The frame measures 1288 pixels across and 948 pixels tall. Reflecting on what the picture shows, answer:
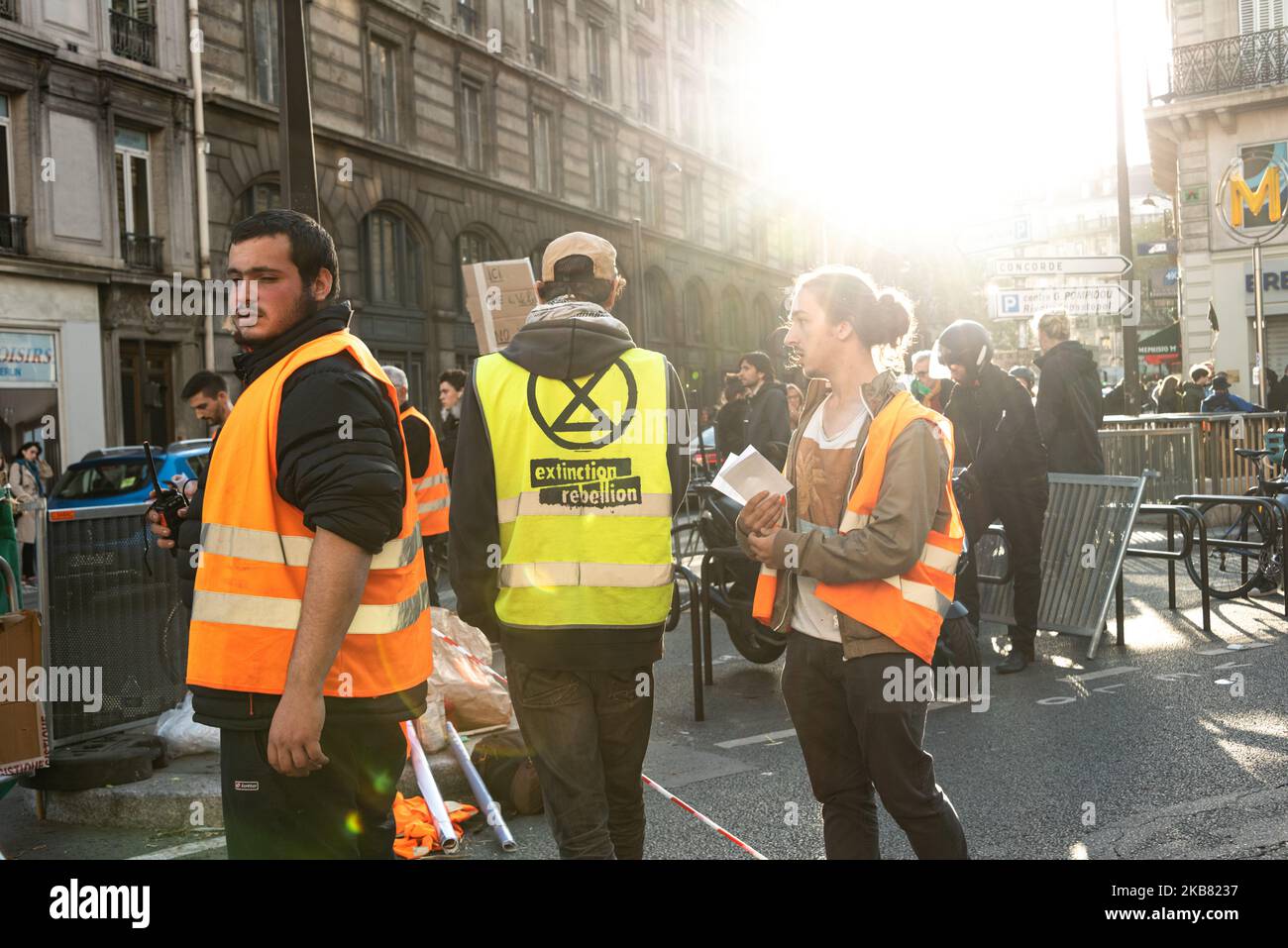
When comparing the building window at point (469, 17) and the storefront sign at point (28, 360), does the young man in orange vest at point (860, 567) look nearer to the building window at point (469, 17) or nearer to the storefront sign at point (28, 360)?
the storefront sign at point (28, 360)

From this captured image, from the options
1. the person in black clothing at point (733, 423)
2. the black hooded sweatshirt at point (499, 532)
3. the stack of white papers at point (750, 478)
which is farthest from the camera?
the person in black clothing at point (733, 423)

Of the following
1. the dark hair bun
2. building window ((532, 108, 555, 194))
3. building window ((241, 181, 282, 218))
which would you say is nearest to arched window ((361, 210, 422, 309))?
building window ((241, 181, 282, 218))

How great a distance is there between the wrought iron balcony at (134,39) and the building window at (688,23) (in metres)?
24.9

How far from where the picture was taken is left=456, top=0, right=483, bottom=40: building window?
29562 millimetres

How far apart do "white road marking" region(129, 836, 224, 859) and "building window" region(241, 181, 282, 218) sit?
62.9 ft

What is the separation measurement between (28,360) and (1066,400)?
17.2 metres

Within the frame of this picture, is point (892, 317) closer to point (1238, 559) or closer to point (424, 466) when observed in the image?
point (424, 466)

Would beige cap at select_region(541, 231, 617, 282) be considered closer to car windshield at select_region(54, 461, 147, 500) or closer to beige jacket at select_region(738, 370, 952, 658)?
beige jacket at select_region(738, 370, 952, 658)

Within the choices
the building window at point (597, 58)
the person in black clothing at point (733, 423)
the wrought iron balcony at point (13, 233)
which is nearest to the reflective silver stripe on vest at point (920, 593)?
the person in black clothing at point (733, 423)

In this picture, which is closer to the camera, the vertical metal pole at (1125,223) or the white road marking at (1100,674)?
the white road marking at (1100,674)

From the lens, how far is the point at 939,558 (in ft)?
11.1

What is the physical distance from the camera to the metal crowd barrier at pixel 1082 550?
8117 millimetres

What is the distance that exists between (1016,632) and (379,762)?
18.8ft

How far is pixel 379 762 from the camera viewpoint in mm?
2857
